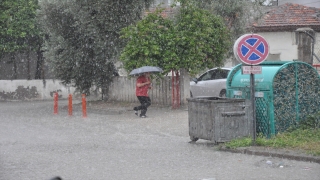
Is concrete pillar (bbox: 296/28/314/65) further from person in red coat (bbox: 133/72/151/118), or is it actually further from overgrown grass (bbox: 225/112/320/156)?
person in red coat (bbox: 133/72/151/118)

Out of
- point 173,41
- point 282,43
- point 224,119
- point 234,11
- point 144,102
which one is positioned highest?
point 234,11

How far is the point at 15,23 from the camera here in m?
30.5

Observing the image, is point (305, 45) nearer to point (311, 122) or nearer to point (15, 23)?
point (311, 122)

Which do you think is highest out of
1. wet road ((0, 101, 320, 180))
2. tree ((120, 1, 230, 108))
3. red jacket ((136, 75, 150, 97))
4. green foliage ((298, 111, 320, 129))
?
tree ((120, 1, 230, 108))

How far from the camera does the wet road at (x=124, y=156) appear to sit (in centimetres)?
970

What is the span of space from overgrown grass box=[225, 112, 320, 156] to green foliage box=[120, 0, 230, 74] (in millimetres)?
8018

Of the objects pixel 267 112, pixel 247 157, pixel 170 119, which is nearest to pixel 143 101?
pixel 170 119

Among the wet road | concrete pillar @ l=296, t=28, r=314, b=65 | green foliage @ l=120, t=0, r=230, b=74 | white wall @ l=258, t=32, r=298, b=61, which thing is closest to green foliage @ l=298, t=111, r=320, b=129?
the wet road

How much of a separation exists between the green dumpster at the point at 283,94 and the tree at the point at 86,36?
11019 mm

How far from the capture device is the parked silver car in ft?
73.6

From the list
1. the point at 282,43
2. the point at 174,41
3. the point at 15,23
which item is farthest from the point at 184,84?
the point at 15,23

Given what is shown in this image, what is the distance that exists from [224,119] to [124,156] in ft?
7.49

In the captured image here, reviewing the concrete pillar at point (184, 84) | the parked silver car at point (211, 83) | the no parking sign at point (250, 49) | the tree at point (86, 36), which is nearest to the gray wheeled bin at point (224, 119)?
the no parking sign at point (250, 49)

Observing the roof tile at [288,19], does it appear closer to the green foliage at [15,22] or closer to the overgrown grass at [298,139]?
the green foliage at [15,22]
